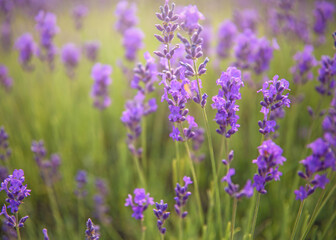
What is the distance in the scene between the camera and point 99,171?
8.68ft

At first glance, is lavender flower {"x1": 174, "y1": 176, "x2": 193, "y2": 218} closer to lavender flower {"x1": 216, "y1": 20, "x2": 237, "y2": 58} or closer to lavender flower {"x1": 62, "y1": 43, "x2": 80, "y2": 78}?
lavender flower {"x1": 216, "y1": 20, "x2": 237, "y2": 58}

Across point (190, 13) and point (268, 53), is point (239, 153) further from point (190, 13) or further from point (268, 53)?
point (190, 13)

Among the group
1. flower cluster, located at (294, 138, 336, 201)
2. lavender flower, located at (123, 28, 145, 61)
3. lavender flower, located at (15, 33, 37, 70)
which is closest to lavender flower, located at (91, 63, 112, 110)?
lavender flower, located at (123, 28, 145, 61)

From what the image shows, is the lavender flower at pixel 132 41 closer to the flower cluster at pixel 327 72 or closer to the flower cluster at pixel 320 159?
the flower cluster at pixel 327 72

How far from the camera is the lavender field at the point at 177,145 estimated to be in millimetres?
1163

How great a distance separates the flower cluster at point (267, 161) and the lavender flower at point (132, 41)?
1.95 meters

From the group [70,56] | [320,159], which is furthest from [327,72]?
[70,56]

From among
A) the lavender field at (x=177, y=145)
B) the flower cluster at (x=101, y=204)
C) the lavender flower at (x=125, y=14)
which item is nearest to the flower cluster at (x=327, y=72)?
the lavender field at (x=177, y=145)

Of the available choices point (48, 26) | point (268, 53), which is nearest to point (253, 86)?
point (268, 53)

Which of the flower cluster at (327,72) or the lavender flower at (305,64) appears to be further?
the lavender flower at (305,64)

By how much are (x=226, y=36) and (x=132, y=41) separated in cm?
113

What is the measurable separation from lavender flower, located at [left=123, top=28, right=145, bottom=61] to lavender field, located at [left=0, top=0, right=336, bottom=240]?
12 mm

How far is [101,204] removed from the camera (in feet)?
7.41

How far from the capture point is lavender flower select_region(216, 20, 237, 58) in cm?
295
